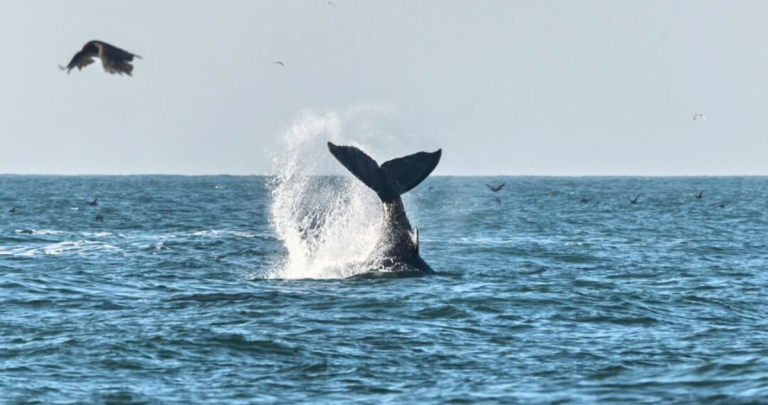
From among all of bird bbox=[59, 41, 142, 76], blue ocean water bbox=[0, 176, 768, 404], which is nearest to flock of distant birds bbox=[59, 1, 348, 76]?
bird bbox=[59, 41, 142, 76]

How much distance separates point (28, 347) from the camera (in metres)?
16.1

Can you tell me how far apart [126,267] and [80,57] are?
45.2 feet

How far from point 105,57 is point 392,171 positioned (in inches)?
369

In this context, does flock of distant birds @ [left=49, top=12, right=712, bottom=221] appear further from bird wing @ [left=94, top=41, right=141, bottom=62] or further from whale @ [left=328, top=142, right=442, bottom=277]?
whale @ [left=328, top=142, right=442, bottom=277]

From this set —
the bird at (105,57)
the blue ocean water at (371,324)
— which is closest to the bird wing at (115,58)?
the bird at (105,57)

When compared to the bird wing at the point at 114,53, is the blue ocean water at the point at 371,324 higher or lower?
lower

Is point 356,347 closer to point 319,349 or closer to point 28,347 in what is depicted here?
point 319,349

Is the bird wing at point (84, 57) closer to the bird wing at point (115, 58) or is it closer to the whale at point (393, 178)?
the bird wing at point (115, 58)

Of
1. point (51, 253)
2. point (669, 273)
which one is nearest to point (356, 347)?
point (669, 273)

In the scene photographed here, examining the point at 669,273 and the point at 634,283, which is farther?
the point at 669,273

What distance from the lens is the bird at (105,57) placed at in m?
13.1

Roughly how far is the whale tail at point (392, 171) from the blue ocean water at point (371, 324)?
5.47 ft

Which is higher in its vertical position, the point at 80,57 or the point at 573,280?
the point at 80,57

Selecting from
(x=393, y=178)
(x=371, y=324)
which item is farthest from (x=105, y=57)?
(x=393, y=178)
